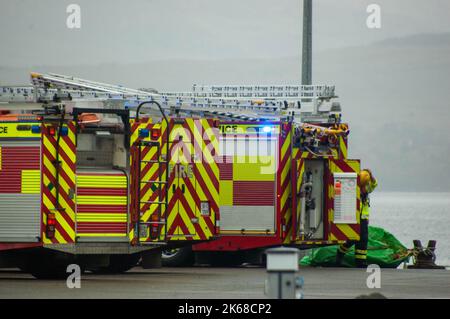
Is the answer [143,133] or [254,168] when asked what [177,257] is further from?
[143,133]

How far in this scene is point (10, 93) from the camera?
2089cm

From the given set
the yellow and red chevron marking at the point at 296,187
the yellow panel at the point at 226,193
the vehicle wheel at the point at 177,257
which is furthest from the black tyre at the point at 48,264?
the yellow and red chevron marking at the point at 296,187

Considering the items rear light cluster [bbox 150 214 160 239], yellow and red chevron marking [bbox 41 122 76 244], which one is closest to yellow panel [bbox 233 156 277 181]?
rear light cluster [bbox 150 214 160 239]

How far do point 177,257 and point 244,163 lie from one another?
207cm

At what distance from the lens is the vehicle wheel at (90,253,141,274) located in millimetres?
21312

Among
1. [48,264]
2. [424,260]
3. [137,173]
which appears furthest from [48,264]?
[424,260]

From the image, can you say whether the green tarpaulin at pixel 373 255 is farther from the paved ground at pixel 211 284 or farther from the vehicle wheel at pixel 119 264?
the vehicle wheel at pixel 119 264

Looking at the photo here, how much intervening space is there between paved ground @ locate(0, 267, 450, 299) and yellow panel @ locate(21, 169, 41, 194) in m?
1.20

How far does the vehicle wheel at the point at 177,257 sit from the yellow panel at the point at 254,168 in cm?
160

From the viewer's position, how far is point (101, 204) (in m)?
19.4

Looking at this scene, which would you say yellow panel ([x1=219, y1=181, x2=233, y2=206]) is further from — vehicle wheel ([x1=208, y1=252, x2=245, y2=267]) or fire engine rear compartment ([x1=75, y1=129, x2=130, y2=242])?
fire engine rear compartment ([x1=75, y1=129, x2=130, y2=242])

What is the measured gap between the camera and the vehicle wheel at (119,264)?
2131 centimetres
